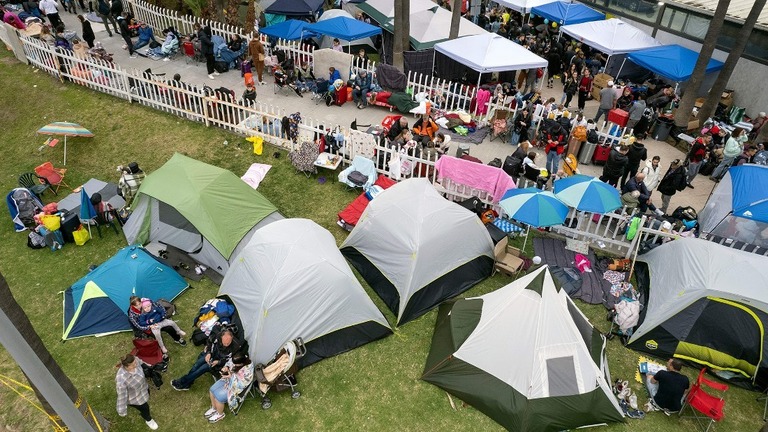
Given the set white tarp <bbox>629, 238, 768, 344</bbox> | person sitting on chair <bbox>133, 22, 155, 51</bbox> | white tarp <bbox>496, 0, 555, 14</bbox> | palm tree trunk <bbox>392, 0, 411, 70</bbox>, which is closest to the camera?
white tarp <bbox>629, 238, 768, 344</bbox>

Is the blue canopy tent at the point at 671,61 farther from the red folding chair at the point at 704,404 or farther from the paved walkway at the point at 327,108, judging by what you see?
the red folding chair at the point at 704,404

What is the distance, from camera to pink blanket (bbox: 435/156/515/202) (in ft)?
35.1

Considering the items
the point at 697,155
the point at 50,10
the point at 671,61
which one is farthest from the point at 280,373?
the point at 50,10

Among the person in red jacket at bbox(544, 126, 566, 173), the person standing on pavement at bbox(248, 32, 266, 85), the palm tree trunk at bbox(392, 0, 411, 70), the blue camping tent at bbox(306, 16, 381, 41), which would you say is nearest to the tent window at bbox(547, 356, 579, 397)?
the person in red jacket at bbox(544, 126, 566, 173)

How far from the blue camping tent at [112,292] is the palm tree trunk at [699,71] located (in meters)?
14.9

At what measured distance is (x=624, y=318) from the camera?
28.2ft

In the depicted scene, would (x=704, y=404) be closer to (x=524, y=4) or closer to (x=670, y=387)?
(x=670, y=387)

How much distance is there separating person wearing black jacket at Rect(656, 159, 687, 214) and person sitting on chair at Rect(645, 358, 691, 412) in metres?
5.19

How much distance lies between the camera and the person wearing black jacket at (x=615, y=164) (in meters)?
11.3

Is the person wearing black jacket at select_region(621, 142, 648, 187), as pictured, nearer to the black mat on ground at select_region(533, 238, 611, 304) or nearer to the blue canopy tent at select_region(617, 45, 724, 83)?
the black mat on ground at select_region(533, 238, 611, 304)

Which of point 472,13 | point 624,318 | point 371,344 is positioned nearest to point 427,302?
point 371,344

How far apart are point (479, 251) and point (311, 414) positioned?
4.34 meters

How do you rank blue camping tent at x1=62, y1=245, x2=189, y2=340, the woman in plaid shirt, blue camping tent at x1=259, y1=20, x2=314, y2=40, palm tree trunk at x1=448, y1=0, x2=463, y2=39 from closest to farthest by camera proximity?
the woman in plaid shirt, blue camping tent at x1=62, y1=245, x2=189, y2=340, blue camping tent at x1=259, y1=20, x2=314, y2=40, palm tree trunk at x1=448, y1=0, x2=463, y2=39

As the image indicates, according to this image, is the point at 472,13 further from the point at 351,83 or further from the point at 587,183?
the point at 587,183
